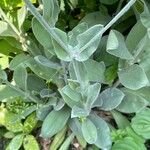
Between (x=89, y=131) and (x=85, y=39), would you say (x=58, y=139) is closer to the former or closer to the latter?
(x=89, y=131)

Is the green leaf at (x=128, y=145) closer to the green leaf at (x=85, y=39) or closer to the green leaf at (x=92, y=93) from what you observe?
the green leaf at (x=92, y=93)

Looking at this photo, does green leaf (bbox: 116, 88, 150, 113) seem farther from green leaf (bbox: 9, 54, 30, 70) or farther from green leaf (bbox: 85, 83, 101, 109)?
green leaf (bbox: 9, 54, 30, 70)

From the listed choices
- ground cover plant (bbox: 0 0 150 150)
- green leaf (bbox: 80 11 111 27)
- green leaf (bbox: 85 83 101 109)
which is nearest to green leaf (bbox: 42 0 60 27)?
ground cover plant (bbox: 0 0 150 150)

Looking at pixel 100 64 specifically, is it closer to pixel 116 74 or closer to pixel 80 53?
pixel 116 74

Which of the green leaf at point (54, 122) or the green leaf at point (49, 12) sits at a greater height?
the green leaf at point (49, 12)

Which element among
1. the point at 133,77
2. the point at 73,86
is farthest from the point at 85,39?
the point at 133,77

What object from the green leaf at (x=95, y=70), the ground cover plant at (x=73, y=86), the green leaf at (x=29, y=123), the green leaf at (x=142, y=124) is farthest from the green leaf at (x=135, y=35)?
the green leaf at (x=29, y=123)

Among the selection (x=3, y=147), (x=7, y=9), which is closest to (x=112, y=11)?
(x=7, y=9)
